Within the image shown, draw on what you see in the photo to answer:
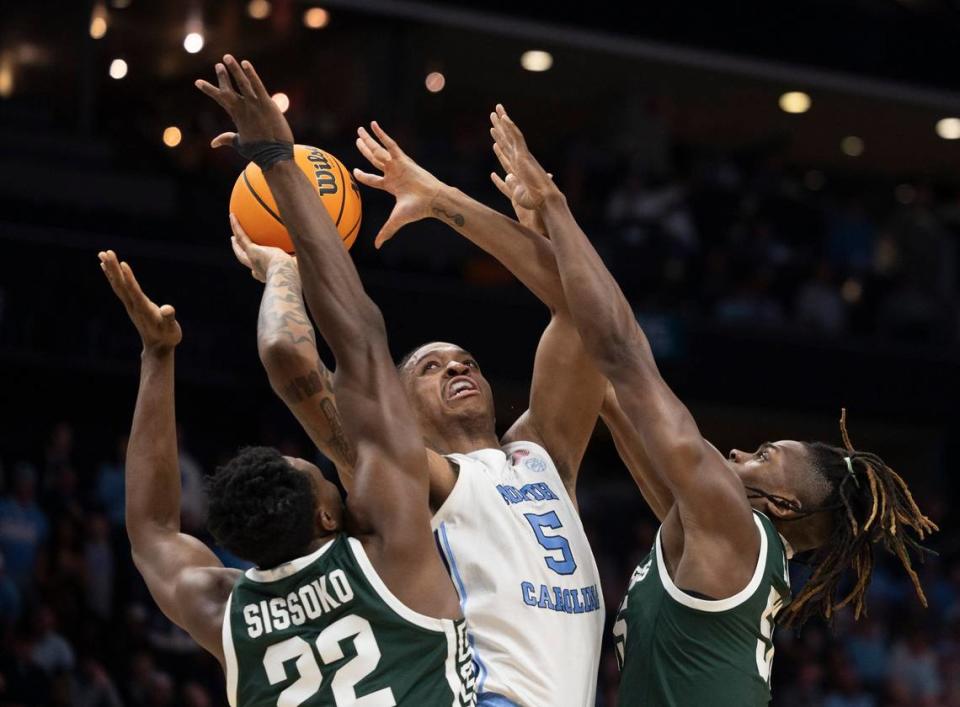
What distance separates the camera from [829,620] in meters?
5.12

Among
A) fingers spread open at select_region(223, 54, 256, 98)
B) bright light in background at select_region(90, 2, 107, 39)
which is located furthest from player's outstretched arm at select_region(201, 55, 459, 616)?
bright light in background at select_region(90, 2, 107, 39)

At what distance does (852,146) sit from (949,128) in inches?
61.1

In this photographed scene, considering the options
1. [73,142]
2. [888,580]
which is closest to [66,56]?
[73,142]

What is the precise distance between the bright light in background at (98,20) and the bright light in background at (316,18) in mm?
2025

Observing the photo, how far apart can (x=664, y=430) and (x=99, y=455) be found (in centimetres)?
1005

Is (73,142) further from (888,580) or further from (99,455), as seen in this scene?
(888,580)

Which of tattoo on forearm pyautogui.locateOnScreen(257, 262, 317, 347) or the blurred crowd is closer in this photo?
tattoo on forearm pyautogui.locateOnScreen(257, 262, 317, 347)

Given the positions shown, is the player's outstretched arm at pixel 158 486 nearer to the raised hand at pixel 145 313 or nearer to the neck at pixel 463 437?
the raised hand at pixel 145 313

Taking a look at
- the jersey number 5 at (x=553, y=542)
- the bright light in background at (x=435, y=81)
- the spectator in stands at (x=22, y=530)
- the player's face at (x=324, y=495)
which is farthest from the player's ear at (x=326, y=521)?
the bright light in background at (x=435, y=81)

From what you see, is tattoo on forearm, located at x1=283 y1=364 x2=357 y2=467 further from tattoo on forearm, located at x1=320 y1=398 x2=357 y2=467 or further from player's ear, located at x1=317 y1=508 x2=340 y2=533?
player's ear, located at x1=317 y1=508 x2=340 y2=533

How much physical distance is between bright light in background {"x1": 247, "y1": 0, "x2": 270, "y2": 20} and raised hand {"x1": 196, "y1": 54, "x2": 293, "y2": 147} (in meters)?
12.6

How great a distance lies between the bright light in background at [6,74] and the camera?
15.4 meters

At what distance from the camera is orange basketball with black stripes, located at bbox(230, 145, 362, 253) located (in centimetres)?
491

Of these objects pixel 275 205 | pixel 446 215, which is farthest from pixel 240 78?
pixel 446 215
